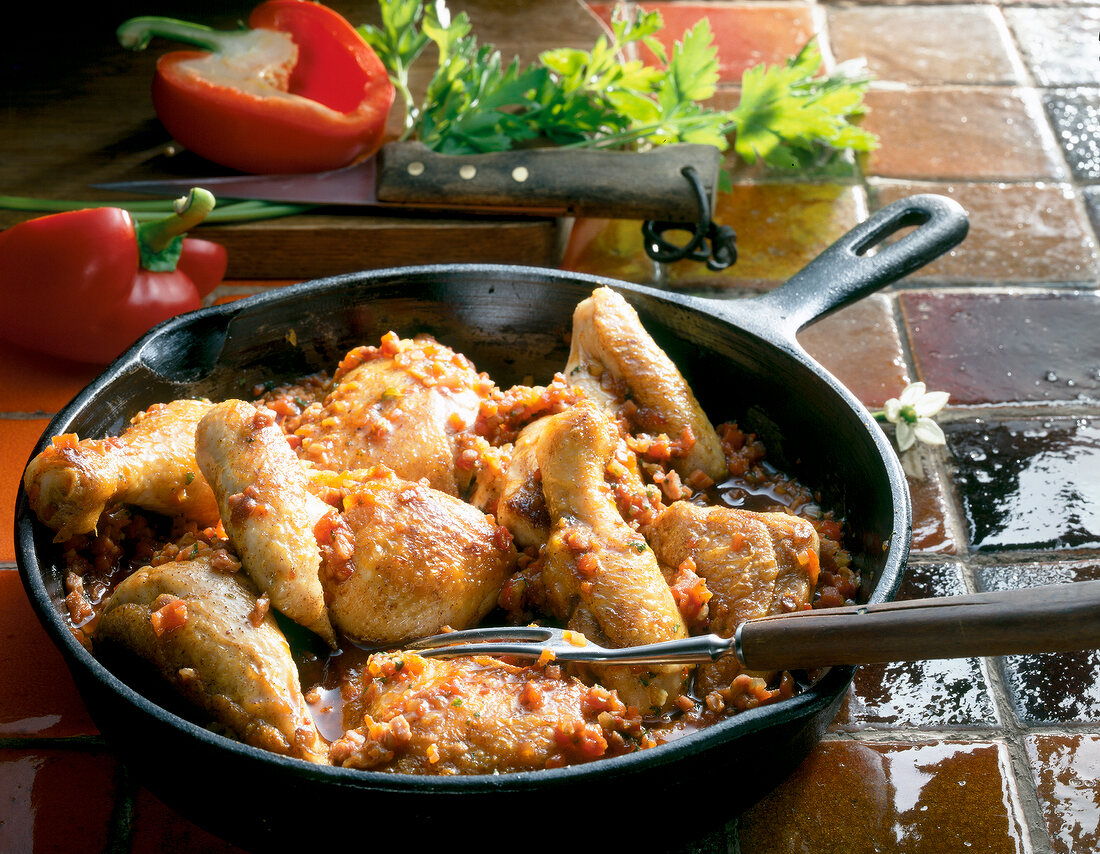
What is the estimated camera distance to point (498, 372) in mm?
2496

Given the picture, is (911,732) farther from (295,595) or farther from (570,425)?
(295,595)

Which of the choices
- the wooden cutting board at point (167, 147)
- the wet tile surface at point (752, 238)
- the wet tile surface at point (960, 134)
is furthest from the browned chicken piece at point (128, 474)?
the wet tile surface at point (960, 134)

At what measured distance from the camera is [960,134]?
3.55m

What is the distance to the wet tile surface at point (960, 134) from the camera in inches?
134

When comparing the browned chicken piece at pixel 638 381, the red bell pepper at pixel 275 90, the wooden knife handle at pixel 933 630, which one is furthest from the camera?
the red bell pepper at pixel 275 90

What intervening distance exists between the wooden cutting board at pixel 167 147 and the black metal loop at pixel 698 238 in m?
0.30

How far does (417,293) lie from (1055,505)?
5.06 ft

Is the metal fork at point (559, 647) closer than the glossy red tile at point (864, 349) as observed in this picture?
Yes

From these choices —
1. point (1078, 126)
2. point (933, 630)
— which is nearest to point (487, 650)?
point (933, 630)

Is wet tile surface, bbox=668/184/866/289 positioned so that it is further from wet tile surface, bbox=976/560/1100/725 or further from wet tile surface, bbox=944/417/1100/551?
wet tile surface, bbox=976/560/1100/725

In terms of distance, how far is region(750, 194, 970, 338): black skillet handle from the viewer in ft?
7.29

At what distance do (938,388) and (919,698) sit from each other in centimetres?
99

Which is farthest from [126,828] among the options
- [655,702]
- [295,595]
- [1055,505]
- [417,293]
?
[1055,505]

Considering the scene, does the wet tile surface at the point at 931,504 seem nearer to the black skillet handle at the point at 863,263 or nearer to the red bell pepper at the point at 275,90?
the black skillet handle at the point at 863,263
